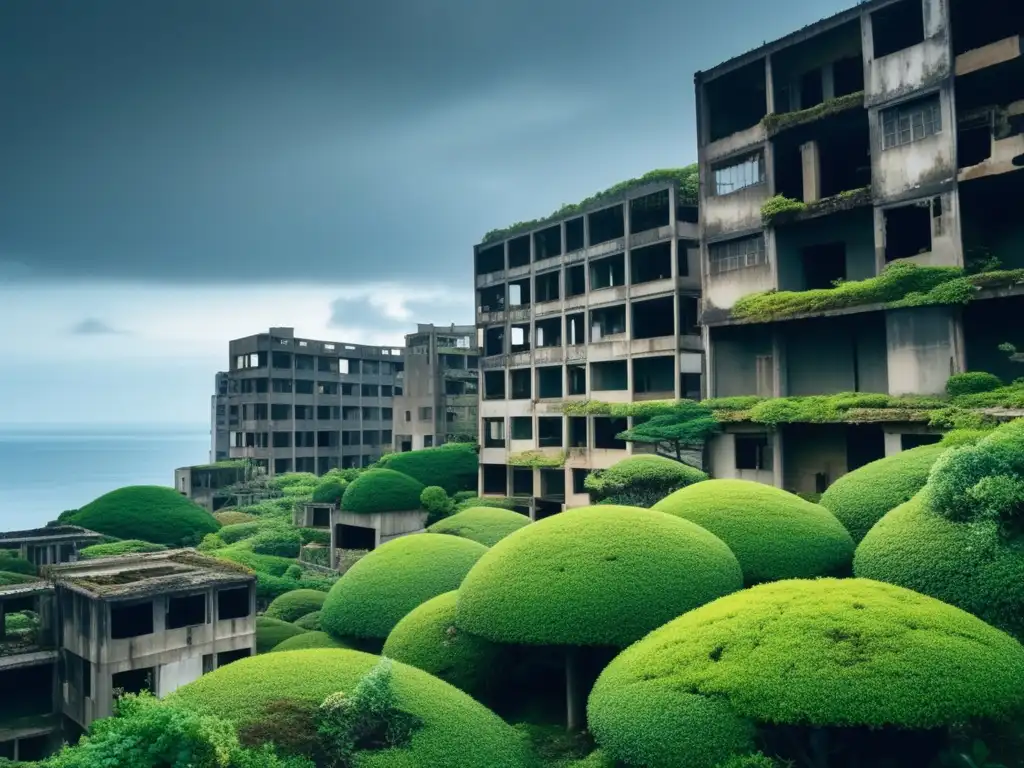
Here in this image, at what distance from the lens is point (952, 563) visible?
15062mm

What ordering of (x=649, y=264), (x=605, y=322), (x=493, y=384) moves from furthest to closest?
(x=493, y=384)
(x=605, y=322)
(x=649, y=264)

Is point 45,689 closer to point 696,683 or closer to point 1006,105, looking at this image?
point 696,683

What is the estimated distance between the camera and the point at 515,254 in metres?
58.8

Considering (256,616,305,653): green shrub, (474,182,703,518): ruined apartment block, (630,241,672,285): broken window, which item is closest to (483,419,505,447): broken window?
(474,182,703,518): ruined apartment block

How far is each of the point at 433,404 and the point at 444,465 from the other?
13.0m

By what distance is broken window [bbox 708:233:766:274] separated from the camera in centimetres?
3719

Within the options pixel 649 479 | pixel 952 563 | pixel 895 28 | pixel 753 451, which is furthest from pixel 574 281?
pixel 952 563

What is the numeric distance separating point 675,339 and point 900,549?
97.4 ft

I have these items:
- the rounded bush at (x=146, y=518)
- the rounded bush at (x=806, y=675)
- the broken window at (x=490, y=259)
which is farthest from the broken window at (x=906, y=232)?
the rounded bush at (x=146, y=518)

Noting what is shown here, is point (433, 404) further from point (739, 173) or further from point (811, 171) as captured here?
point (811, 171)

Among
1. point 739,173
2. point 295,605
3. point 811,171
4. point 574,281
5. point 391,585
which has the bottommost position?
point 295,605

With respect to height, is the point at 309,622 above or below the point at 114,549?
below

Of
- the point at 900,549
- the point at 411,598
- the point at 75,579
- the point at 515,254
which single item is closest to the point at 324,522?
the point at 515,254

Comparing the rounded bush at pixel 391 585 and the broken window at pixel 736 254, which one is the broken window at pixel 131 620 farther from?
the broken window at pixel 736 254
